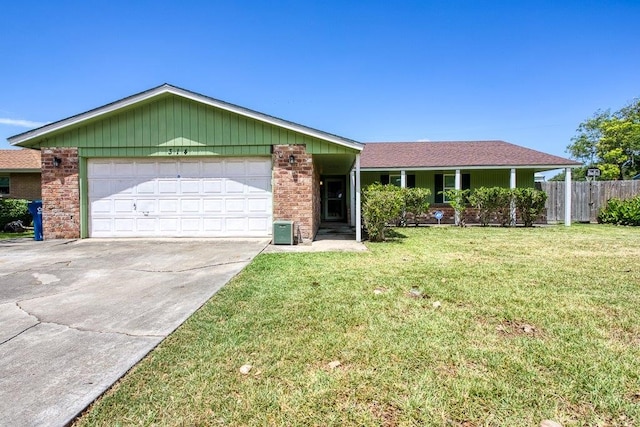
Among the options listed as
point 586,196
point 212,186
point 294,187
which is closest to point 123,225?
point 212,186

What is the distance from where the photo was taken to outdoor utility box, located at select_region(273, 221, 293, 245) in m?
8.88

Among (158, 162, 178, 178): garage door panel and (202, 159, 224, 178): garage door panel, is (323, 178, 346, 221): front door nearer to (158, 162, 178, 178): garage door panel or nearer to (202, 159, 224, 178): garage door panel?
(202, 159, 224, 178): garage door panel

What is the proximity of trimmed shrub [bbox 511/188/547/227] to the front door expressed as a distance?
793 centimetres

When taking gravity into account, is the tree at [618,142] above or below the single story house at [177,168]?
above

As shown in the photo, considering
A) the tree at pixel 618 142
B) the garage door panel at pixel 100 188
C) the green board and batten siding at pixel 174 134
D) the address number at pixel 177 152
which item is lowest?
the garage door panel at pixel 100 188

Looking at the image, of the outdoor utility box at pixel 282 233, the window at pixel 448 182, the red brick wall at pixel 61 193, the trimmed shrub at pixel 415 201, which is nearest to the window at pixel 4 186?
the red brick wall at pixel 61 193

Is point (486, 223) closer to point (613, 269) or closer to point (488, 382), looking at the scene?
point (613, 269)

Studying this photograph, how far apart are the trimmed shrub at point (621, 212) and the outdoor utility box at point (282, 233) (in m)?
14.9

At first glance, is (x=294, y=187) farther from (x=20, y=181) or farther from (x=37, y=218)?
(x=20, y=181)

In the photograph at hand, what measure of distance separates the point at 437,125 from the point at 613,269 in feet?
69.7

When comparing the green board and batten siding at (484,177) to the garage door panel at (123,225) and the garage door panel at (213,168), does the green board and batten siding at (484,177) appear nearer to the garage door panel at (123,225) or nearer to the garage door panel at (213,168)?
the garage door panel at (213,168)

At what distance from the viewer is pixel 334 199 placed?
1802 centimetres

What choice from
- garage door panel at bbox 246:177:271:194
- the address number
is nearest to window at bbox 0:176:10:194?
the address number

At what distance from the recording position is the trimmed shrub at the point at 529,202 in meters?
13.7
